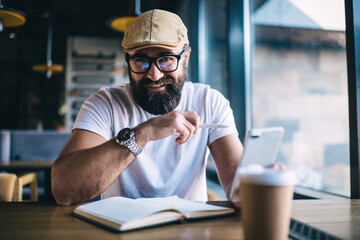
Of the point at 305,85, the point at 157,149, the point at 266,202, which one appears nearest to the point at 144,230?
the point at 266,202

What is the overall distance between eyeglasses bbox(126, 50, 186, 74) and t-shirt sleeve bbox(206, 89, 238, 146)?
0.26 m

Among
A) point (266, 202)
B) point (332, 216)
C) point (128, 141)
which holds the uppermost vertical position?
point (128, 141)

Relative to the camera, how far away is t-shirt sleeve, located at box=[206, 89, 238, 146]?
4.71 feet

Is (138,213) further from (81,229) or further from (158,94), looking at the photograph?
(158,94)

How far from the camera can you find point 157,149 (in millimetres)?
1441

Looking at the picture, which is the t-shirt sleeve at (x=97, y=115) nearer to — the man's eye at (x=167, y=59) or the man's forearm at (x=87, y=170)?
the man's forearm at (x=87, y=170)

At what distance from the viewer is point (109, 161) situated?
1.13 meters

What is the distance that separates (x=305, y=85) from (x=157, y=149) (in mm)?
1464

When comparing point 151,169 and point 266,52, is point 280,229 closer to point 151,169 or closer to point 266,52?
point 151,169

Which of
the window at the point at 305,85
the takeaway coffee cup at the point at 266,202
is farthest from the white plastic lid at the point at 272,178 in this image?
the window at the point at 305,85

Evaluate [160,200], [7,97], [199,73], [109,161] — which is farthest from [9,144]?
[7,97]

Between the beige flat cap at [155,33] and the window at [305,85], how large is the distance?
77 centimetres

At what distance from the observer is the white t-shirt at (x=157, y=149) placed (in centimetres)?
139

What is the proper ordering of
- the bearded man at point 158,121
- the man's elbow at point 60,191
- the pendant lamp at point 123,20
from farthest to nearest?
the pendant lamp at point 123,20 < the bearded man at point 158,121 < the man's elbow at point 60,191
